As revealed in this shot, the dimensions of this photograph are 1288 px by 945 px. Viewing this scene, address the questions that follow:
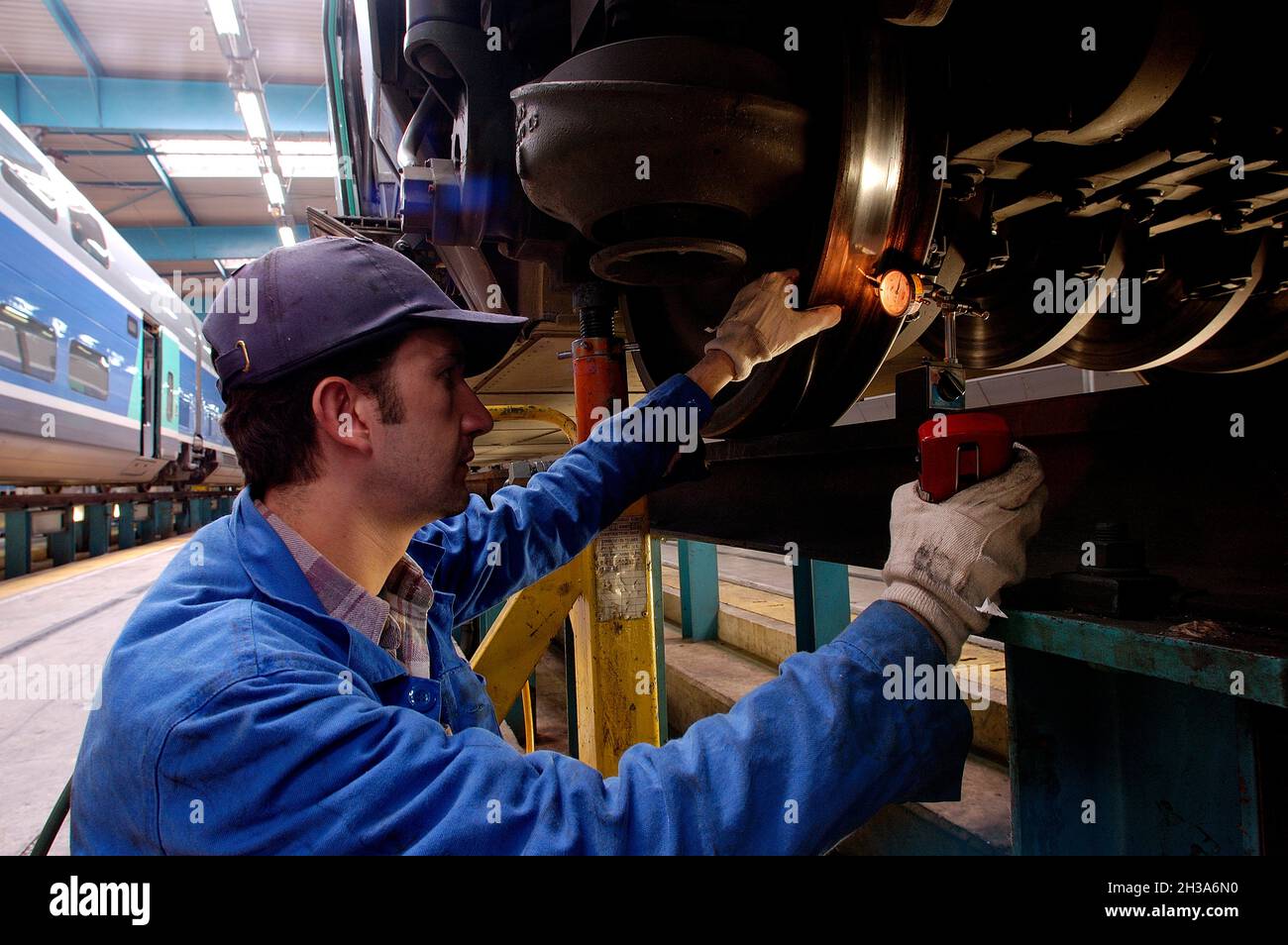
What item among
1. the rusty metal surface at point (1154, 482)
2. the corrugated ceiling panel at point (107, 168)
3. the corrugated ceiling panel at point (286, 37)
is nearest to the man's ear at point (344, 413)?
the rusty metal surface at point (1154, 482)

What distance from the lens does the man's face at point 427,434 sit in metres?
1.09

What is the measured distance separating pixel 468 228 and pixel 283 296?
566 millimetres

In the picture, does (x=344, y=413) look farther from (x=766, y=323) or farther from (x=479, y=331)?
(x=766, y=323)

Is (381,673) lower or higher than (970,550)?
A: lower

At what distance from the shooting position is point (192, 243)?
513 inches

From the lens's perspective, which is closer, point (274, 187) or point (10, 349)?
point (10, 349)

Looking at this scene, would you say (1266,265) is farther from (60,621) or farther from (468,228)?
(60,621)

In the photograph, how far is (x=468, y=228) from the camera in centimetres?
158

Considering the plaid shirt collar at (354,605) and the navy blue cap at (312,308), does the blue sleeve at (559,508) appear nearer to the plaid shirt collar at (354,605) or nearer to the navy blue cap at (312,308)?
the plaid shirt collar at (354,605)

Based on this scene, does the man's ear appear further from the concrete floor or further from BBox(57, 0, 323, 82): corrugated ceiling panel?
BBox(57, 0, 323, 82): corrugated ceiling panel

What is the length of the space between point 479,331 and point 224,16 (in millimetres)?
6267

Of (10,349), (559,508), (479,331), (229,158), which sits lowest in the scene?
(559,508)

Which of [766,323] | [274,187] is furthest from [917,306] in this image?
[274,187]
